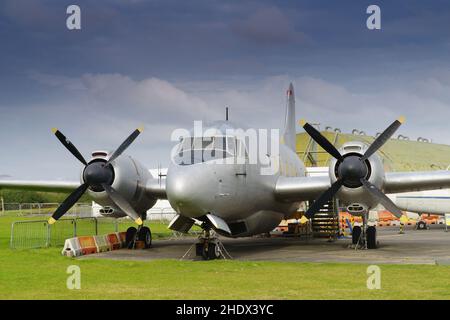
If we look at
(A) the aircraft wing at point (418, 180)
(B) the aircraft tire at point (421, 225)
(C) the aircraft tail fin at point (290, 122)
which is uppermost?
(C) the aircraft tail fin at point (290, 122)

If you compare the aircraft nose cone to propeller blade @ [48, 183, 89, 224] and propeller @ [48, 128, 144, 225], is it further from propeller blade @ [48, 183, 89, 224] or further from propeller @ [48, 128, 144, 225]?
propeller blade @ [48, 183, 89, 224]

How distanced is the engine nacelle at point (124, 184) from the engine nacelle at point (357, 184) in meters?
7.28

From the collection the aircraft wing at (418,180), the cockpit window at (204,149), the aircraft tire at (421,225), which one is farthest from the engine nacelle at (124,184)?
the aircraft tire at (421,225)

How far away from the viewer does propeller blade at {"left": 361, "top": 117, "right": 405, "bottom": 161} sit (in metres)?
18.7

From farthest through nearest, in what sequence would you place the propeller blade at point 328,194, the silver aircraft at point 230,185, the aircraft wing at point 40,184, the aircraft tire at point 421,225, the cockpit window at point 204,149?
the aircraft tire at point 421,225, the aircraft wing at point 40,184, the propeller blade at point 328,194, the cockpit window at point 204,149, the silver aircraft at point 230,185

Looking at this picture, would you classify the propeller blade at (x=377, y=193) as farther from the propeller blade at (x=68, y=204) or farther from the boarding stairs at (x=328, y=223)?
the propeller blade at (x=68, y=204)

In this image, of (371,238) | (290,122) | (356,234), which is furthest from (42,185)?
(290,122)

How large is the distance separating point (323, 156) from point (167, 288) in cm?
7666

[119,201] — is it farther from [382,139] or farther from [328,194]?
[382,139]

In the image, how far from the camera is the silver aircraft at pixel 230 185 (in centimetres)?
1664

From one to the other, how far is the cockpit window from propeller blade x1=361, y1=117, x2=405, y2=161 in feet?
14.7

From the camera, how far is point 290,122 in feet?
107
